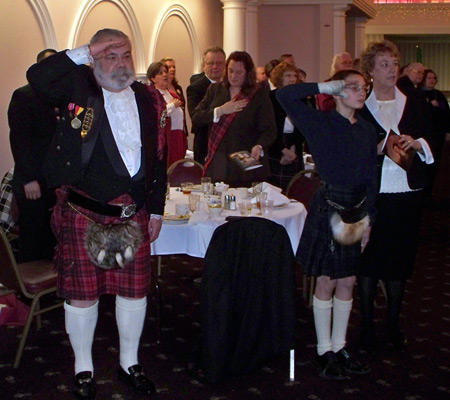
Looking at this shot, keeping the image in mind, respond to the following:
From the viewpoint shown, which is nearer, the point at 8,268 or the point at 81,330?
the point at 81,330

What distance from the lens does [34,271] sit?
410 cm

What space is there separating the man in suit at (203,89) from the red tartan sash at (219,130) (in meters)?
0.36

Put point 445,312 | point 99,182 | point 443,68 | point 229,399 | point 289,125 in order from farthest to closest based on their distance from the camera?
point 443,68
point 289,125
point 445,312
point 229,399
point 99,182

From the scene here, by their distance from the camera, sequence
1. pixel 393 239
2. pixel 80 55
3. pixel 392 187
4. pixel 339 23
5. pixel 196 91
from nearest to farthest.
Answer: pixel 80 55, pixel 392 187, pixel 393 239, pixel 196 91, pixel 339 23

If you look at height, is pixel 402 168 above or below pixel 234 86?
below

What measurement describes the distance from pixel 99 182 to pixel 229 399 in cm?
118

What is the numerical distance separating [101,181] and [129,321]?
26.2 inches

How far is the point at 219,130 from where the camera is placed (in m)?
5.50

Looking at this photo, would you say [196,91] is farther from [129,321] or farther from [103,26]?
[129,321]

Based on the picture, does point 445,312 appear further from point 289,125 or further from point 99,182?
point 99,182

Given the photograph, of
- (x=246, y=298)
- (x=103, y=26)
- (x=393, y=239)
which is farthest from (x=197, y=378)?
(x=103, y=26)

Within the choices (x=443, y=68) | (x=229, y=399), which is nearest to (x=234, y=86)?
(x=229, y=399)

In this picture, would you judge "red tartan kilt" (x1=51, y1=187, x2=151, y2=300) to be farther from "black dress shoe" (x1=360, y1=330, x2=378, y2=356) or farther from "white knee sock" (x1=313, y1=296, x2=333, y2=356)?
"black dress shoe" (x1=360, y1=330, x2=378, y2=356)

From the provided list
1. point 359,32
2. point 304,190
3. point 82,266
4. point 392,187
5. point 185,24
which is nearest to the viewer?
point 82,266
